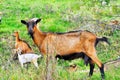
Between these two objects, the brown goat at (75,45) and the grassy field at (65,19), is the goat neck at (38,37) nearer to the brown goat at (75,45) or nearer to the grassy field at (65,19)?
the brown goat at (75,45)

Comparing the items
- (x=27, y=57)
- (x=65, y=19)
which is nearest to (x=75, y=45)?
(x=27, y=57)

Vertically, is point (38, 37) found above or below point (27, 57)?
above

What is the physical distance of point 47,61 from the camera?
829 centimetres

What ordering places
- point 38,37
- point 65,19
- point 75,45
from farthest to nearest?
point 65,19 → point 38,37 → point 75,45

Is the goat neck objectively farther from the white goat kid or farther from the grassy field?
the grassy field

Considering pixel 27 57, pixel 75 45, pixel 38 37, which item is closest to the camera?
pixel 75 45

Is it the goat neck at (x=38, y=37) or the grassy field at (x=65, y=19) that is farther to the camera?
the grassy field at (x=65, y=19)

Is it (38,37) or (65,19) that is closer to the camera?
(38,37)

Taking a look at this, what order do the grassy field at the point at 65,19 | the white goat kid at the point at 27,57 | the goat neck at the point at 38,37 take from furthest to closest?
the grassy field at the point at 65,19, the goat neck at the point at 38,37, the white goat kid at the point at 27,57

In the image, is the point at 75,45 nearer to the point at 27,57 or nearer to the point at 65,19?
the point at 27,57

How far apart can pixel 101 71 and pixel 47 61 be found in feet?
10.6

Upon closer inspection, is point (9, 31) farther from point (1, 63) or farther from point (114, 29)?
point (1, 63)

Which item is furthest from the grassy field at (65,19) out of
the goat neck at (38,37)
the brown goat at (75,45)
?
the goat neck at (38,37)

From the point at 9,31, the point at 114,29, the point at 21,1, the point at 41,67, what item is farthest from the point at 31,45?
the point at 41,67
